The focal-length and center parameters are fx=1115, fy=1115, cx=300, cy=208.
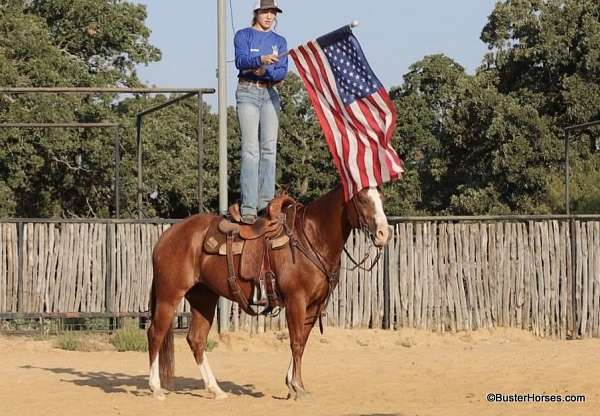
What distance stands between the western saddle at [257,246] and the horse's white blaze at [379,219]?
100 cm

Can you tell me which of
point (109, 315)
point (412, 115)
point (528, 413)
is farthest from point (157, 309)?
point (412, 115)

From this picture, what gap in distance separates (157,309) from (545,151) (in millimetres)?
22870

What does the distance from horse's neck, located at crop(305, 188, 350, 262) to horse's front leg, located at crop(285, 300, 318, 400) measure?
0.53 metres

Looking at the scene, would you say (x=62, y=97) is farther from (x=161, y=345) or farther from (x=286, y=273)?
(x=286, y=273)

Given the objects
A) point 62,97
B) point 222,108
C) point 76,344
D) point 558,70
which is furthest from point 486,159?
point 76,344

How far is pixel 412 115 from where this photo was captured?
41.9m

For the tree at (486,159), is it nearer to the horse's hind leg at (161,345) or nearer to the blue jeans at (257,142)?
the blue jeans at (257,142)

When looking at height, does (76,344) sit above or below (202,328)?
below

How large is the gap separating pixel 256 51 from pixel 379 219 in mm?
2196

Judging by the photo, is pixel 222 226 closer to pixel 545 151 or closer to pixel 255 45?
pixel 255 45

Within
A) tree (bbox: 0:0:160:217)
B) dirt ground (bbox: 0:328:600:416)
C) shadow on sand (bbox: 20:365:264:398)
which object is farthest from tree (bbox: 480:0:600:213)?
shadow on sand (bbox: 20:365:264:398)

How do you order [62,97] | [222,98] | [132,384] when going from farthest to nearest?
[62,97] < [222,98] < [132,384]

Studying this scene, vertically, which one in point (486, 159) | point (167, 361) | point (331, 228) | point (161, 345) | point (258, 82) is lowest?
point (167, 361)

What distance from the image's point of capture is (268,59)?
1030cm
